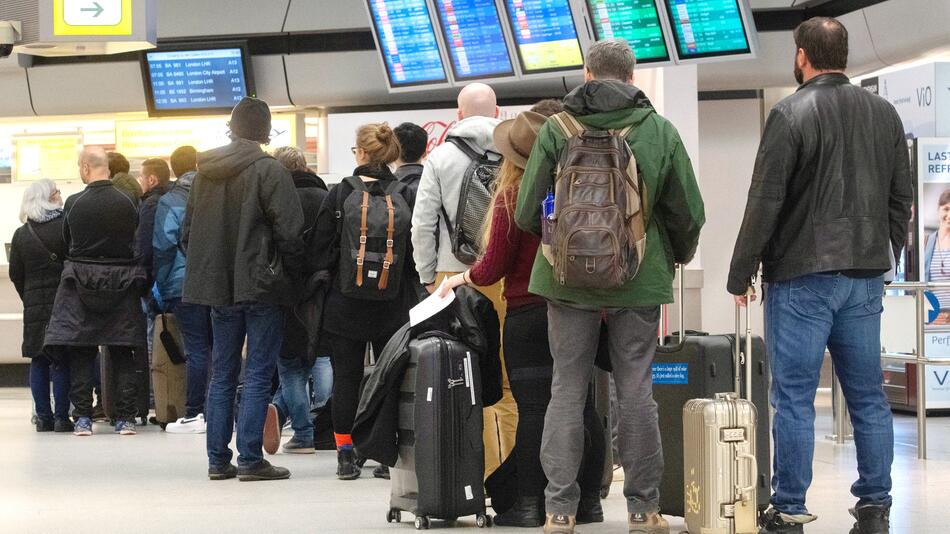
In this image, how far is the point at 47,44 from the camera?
768 centimetres

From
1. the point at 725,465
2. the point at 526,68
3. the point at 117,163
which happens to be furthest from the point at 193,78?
the point at 725,465

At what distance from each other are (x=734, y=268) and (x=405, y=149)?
239 centimetres

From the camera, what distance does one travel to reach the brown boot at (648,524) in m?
4.05

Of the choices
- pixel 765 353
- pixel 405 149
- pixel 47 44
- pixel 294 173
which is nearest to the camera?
pixel 765 353

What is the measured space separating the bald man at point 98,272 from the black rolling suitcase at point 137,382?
410 mm

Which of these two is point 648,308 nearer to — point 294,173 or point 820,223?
point 820,223

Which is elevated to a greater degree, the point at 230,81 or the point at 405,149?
the point at 230,81

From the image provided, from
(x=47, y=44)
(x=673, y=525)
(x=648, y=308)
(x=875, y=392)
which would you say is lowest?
(x=673, y=525)

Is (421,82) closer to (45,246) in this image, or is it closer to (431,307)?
(45,246)

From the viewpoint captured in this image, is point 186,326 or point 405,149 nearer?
point 405,149

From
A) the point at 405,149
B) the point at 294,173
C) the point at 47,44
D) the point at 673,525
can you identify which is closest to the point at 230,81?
the point at 47,44

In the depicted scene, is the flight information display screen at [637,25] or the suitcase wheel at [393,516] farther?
the flight information display screen at [637,25]

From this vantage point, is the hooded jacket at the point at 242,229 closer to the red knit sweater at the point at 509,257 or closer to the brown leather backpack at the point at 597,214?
the red knit sweater at the point at 509,257

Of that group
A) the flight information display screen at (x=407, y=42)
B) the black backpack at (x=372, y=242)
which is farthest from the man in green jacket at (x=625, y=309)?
the flight information display screen at (x=407, y=42)
